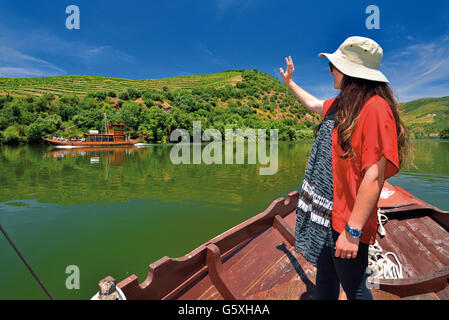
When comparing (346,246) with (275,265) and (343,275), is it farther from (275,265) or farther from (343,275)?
(275,265)

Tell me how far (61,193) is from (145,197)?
13.8 feet

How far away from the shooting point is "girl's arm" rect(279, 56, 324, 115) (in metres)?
2.01

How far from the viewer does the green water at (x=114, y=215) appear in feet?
16.2

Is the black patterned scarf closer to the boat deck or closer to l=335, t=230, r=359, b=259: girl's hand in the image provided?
l=335, t=230, r=359, b=259: girl's hand

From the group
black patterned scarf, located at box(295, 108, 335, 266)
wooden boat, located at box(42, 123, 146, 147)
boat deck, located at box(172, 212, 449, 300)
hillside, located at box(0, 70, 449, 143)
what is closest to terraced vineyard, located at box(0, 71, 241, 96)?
hillside, located at box(0, 70, 449, 143)

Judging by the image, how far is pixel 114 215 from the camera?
8078mm

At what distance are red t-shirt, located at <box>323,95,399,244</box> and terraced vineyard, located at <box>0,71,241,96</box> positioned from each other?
296 feet

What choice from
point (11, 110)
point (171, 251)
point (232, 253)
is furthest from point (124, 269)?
point (11, 110)

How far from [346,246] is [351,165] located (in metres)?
0.53

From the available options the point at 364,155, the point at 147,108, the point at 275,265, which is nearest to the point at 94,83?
the point at 147,108

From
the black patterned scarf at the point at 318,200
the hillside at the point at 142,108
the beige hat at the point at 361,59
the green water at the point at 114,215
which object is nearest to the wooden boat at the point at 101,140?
the hillside at the point at 142,108

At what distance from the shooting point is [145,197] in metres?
10.4

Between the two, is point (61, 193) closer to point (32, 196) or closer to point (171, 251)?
point (32, 196)

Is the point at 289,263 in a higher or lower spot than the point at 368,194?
lower
